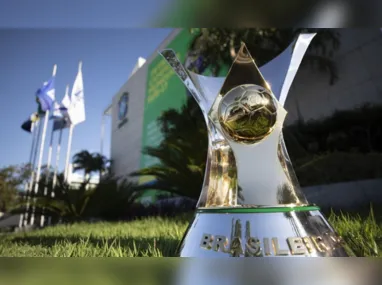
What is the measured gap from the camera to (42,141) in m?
9.87

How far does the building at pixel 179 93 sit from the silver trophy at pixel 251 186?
6113 mm

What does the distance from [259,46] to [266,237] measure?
298 inches

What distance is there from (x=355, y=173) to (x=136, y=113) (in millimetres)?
7516

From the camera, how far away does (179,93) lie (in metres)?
9.62

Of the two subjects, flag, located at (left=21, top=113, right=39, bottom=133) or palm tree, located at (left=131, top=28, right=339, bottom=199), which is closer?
palm tree, located at (left=131, top=28, right=339, bottom=199)

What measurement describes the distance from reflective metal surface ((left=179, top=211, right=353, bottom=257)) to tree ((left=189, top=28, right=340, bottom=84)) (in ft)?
20.7

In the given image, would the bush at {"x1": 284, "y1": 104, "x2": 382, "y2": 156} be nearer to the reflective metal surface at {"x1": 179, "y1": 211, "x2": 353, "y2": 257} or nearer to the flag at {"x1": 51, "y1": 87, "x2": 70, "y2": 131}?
the reflective metal surface at {"x1": 179, "y1": 211, "x2": 353, "y2": 257}

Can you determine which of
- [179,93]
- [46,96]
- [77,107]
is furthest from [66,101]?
[179,93]

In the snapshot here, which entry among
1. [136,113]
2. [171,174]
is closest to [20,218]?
[171,174]

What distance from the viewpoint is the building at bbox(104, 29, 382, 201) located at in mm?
6992

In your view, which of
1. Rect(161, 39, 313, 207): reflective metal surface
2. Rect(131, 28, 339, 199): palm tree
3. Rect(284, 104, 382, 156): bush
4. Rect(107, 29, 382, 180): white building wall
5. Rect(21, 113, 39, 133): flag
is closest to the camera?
Rect(161, 39, 313, 207): reflective metal surface

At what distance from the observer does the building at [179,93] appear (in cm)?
699

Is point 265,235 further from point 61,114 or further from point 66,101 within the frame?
point 61,114

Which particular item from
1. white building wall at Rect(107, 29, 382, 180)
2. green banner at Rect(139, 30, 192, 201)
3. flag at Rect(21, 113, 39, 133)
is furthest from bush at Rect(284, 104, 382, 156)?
flag at Rect(21, 113, 39, 133)
